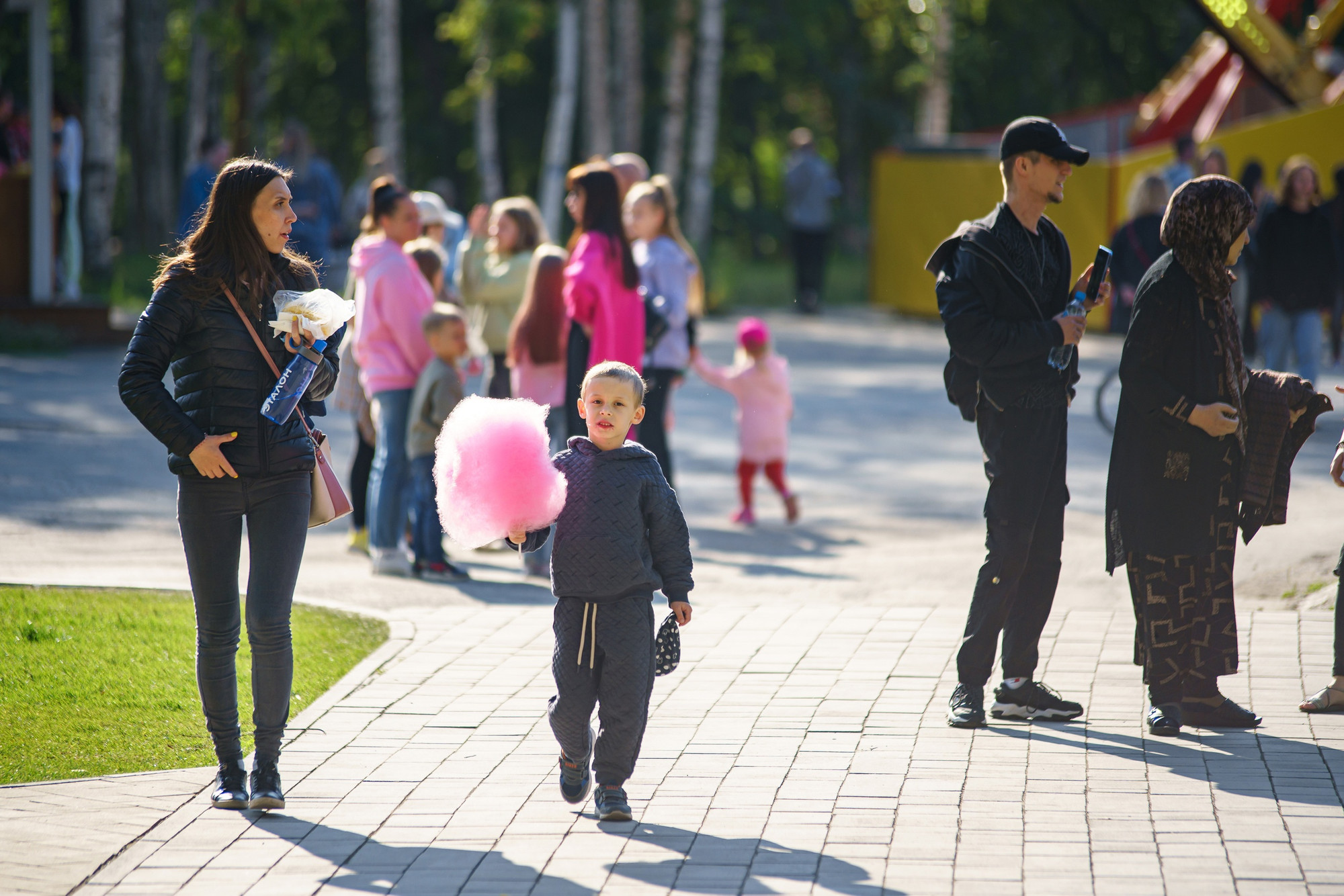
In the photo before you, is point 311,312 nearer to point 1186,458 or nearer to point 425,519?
point 1186,458

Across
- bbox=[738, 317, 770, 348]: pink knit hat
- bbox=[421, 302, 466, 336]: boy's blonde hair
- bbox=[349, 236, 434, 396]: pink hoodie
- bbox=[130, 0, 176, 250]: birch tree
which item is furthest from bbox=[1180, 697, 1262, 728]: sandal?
bbox=[130, 0, 176, 250]: birch tree

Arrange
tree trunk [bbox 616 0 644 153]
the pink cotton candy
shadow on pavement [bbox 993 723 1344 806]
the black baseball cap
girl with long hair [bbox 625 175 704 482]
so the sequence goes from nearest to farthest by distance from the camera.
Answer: the pink cotton candy, shadow on pavement [bbox 993 723 1344 806], the black baseball cap, girl with long hair [bbox 625 175 704 482], tree trunk [bbox 616 0 644 153]

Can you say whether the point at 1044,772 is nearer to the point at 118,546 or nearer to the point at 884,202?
the point at 118,546

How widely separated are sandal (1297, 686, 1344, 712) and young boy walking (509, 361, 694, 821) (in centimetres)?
271

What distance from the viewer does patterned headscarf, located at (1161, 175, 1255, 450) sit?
18.9 feet

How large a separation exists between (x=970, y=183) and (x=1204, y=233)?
56.4 feet

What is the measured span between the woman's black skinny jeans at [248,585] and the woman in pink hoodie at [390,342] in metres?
3.88

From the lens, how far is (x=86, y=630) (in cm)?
725

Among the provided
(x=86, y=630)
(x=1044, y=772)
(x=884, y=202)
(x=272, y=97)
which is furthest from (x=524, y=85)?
(x=1044, y=772)

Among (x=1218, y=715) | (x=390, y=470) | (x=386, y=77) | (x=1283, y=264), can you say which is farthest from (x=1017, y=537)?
(x=386, y=77)

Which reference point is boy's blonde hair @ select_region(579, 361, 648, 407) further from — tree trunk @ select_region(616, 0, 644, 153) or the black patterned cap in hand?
tree trunk @ select_region(616, 0, 644, 153)

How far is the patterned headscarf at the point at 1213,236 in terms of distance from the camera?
576 cm

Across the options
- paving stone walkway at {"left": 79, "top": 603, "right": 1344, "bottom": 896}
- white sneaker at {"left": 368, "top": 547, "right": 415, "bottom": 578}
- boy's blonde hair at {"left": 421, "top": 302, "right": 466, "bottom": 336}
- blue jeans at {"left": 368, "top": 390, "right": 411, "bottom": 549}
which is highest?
boy's blonde hair at {"left": 421, "top": 302, "right": 466, "bottom": 336}

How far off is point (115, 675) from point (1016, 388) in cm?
380
